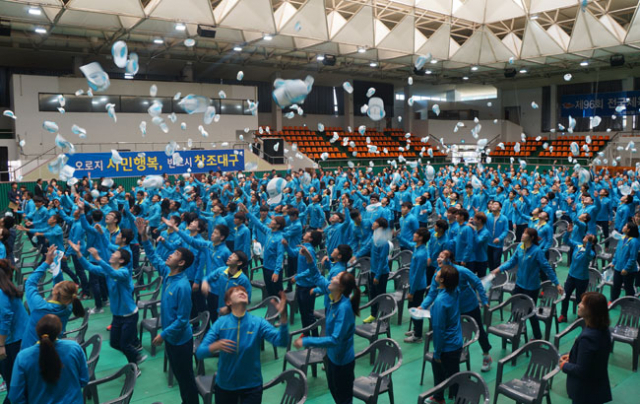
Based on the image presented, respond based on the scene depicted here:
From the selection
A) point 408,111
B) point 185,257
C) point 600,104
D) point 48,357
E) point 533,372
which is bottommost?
point 533,372

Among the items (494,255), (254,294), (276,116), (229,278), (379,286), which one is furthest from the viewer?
(276,116)

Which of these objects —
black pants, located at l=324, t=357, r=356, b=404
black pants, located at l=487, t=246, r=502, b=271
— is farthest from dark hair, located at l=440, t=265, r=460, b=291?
black pants, located at l=487, t=246, r=502, b=271

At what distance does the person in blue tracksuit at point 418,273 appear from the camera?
6.14m

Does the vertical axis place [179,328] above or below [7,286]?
below

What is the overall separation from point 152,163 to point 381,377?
1881cm

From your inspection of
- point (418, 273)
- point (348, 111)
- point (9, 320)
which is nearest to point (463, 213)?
point (418, 273)

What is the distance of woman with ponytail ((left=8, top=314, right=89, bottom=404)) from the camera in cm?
314

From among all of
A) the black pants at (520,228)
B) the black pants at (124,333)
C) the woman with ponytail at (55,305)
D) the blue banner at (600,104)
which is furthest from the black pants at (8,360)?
the blue banner at (600,104)

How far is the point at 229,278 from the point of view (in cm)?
491

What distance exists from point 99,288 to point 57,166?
7.08 metres

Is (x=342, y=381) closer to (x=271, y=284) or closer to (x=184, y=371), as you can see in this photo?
(x=184, y=371)

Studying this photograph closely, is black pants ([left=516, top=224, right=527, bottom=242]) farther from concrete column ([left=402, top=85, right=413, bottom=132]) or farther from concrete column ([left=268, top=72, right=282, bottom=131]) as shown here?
concrete column ([left=402, top=85, right=413, bottom=132])

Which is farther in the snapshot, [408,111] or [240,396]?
[408,111]

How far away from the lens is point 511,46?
2484 cm
